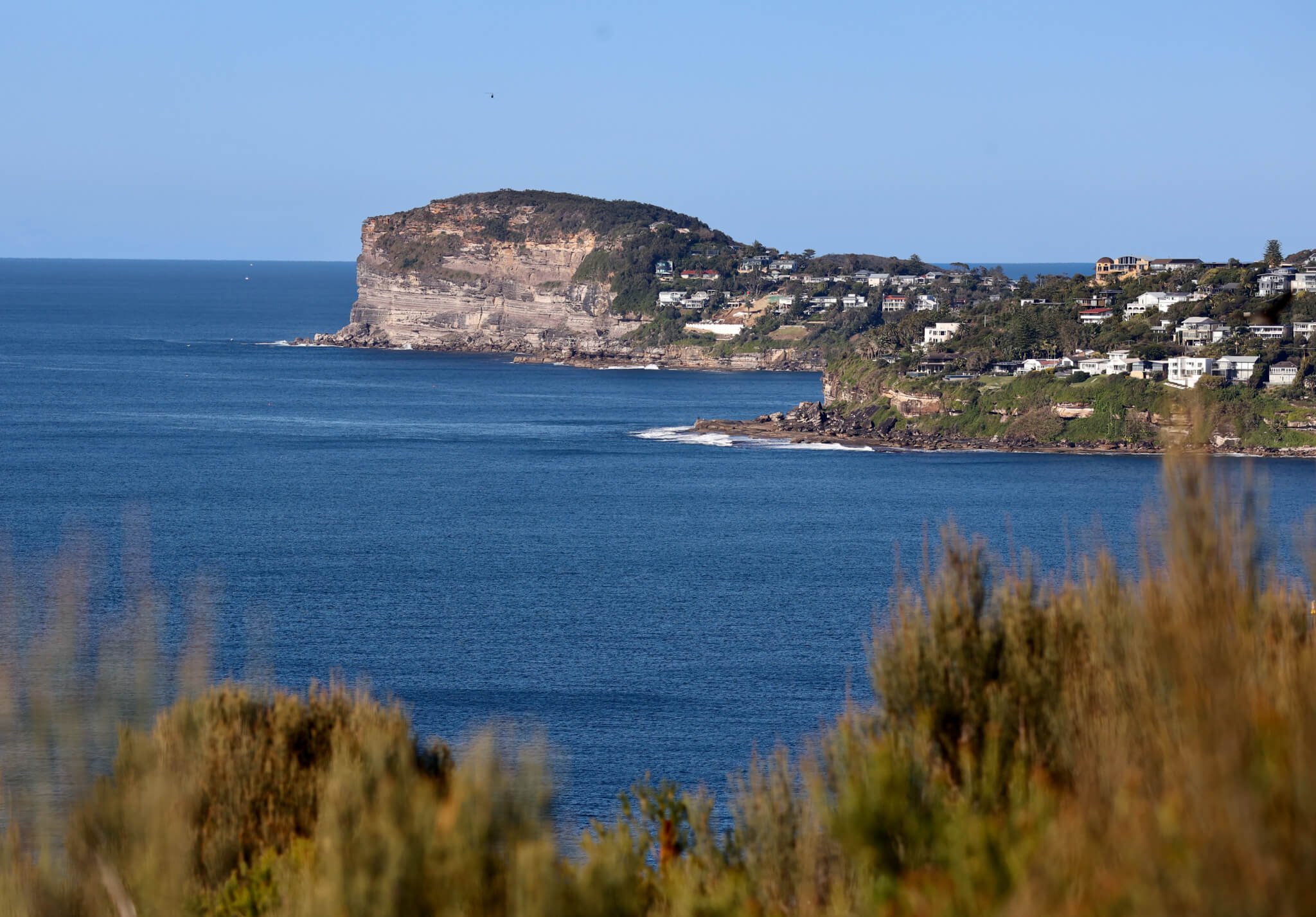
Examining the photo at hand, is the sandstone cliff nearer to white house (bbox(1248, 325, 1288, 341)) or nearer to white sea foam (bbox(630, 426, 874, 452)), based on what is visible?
white sea foam (bbox(630, 426, 874, 452))

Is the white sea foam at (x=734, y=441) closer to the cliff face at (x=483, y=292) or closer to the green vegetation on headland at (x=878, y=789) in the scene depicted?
the cliff face at (x=483, y=292)

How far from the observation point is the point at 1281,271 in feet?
254

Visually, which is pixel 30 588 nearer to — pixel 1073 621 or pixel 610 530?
pixel 610 530

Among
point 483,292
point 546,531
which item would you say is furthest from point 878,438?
point 483,292

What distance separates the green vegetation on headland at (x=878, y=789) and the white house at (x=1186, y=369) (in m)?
57.4

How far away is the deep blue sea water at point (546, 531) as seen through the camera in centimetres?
2552

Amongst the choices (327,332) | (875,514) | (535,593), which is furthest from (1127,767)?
(327,332)

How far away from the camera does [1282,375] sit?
61625mm

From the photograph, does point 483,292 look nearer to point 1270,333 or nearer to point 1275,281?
point 1275,281

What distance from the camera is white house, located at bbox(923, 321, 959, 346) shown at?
79.2 meters

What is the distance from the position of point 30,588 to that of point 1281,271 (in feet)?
218

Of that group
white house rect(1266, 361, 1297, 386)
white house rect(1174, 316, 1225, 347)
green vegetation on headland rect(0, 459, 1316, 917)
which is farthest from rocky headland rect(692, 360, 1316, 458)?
green vegetation on headland rect(0, 459, 1316, 917)

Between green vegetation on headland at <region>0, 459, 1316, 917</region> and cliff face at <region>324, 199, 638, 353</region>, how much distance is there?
362 ft

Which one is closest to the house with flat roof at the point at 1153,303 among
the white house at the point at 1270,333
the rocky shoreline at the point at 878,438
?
the white house at the point at 1270,333
